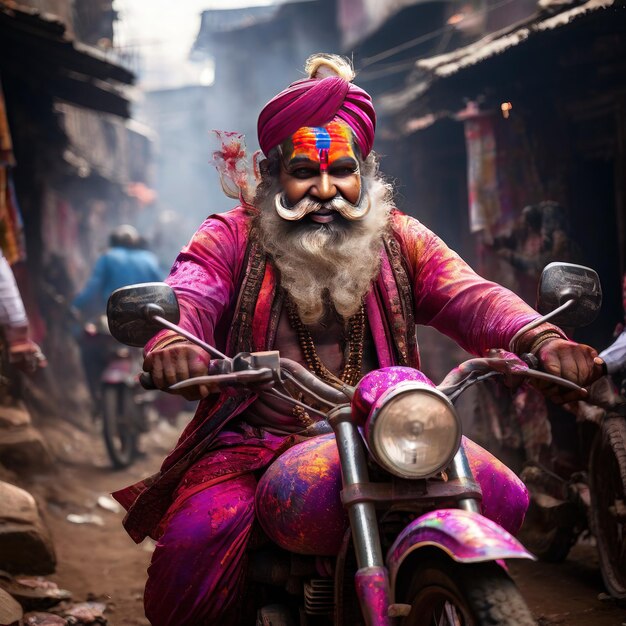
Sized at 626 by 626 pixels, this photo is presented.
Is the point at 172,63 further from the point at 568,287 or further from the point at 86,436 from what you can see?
the point at 568,287

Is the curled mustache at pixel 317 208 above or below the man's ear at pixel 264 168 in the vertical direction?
below

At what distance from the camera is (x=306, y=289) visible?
3547 mm

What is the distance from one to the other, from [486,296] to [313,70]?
1.33m

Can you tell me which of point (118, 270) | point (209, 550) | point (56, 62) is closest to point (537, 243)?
point (209, 550)

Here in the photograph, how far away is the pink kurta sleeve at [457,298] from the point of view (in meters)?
3.26

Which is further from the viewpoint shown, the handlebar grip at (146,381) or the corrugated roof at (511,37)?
the corrugated roof at (511,37)

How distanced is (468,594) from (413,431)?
44 cm

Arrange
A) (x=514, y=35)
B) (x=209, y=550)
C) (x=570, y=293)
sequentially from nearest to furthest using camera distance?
(x=570, y=293) < (x=209, y=550) < (x=514, y=35)

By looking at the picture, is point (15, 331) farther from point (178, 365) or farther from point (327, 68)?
point (178, 365)

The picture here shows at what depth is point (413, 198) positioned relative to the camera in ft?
38.4

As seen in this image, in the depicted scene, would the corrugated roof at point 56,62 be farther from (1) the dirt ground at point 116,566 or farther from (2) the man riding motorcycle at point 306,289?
(2) the man riding motorcycle at point 306,289

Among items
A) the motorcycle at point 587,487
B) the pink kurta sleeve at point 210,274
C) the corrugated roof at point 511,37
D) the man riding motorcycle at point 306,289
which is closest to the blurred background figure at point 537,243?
the motorcycle at point 587,487

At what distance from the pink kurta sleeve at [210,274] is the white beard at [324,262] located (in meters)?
0.17

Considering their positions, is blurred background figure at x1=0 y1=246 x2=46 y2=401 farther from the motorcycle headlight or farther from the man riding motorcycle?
the motorcycle headlight
